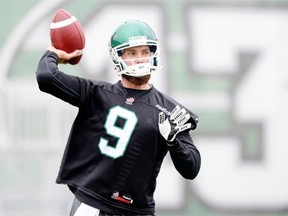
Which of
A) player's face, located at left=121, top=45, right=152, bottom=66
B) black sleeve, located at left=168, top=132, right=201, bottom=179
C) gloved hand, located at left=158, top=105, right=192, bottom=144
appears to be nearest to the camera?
gloved hand, located at left=158, top=105, right=192, bottom=144

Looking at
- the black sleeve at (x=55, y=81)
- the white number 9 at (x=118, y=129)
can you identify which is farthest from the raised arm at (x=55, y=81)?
the white number 9 at (x=118, y=129)

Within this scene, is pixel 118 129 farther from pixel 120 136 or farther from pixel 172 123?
pixel 172 123

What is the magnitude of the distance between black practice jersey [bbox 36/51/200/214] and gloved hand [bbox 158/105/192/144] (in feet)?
0.34

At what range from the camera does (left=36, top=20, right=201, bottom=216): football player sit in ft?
12.9

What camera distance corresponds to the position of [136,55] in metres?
4.02

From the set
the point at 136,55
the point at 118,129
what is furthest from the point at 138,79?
the point at 118,129

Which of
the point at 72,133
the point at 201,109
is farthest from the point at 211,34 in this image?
the point at 72,133

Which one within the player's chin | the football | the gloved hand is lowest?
→ the gloved hand

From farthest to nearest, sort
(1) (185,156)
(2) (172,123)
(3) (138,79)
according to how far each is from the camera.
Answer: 1. (3) (138,79)
2. (1) (185,156)
3. (2) (172,123)

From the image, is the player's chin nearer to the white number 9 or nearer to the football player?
the football player

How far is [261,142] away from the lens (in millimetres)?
6543

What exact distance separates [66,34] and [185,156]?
0.77 meters

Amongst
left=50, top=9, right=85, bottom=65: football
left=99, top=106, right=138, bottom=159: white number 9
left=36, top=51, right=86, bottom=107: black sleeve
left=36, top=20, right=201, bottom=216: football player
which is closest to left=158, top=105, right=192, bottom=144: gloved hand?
left=36, top=20, right=201, bottom=216: football player

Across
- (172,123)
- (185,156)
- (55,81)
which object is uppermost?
(55,81)
